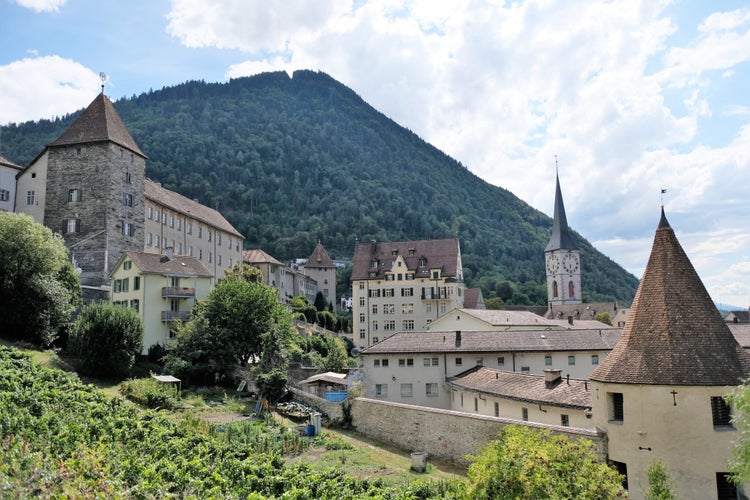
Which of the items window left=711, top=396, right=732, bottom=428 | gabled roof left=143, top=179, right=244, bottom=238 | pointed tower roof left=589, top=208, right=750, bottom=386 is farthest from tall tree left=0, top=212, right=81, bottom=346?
window left=711, top=396, right=732, bottom=428

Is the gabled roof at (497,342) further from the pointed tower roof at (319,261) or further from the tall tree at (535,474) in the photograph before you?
the pointed tower roof at (319,261)

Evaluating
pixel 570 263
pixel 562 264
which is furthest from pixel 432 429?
pixel 570 263

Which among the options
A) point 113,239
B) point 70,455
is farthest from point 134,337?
point 70,455

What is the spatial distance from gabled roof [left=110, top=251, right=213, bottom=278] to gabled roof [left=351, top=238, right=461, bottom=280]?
98.6ft

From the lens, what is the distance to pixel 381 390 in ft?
146

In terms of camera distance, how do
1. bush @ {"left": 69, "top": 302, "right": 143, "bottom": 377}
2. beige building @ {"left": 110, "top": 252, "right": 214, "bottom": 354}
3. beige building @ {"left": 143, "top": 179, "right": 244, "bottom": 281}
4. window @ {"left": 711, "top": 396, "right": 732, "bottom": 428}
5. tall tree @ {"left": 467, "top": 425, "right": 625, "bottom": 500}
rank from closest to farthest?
1. tall tree @ {"left": 467, "top": 425, "right": 625, "bottom": 500}
2. window @ {"left": 711, "top": 396, "right": 732, "bottom": 428}
3. bush @ {"left": 69, "top": 302, "right": 143, "bottom": 377}
4. beige building @ {"left": 110, "top": 252, "right": 214, "bottom": 354}
5. beige building @ {"left": 143, "top": 179, "right": 244, "bottom": 281}

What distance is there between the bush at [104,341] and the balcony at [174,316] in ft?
32.3

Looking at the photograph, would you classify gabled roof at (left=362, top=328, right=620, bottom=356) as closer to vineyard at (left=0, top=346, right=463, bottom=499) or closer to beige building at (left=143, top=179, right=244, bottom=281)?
vineyard at (left=0, top=346, right=463, bottom=499)

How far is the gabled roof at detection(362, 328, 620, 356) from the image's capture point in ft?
Answer: 142

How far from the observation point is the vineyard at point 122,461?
12867 millimetres

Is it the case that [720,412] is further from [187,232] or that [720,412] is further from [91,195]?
[187,232]

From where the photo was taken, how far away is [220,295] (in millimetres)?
46406

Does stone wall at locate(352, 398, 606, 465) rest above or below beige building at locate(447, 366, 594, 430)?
below

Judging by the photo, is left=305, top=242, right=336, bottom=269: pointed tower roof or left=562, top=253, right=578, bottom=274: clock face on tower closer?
left=305, top=242, right=336, bottom=269: pointed tower roof
